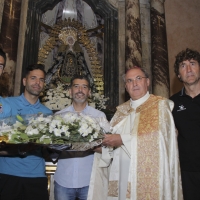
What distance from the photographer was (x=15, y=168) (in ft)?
7.98

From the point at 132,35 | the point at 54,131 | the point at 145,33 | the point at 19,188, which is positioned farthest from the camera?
the point at 145,33

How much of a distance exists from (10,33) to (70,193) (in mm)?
4042

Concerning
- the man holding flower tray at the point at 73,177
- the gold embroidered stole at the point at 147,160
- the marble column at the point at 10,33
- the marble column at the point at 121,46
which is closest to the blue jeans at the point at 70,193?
the man holding flower tray at the point at 73,177

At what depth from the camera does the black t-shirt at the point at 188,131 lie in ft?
8.09

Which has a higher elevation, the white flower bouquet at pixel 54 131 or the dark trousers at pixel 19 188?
the white flower bouquet at pixel 54 131

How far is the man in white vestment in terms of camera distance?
Result: 7.72ft

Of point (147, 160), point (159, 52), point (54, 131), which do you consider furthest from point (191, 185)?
point (159, 52)

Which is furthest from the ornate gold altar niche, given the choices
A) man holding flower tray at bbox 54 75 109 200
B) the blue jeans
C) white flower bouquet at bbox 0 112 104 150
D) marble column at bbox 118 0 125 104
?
white flower bouquet at bbox 0 112 104 150

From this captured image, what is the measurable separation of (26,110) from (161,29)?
14.2 feet

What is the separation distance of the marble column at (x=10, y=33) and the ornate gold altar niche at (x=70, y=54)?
38.8 inches

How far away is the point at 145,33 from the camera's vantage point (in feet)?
20.7

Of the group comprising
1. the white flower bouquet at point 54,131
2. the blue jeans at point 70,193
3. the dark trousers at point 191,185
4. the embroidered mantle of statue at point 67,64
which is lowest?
the blue jeans at point 70,193

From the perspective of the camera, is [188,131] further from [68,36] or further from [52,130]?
[68,36]

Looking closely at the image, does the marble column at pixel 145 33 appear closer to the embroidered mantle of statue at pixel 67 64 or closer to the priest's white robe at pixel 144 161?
the embroidered mantle of statue at pixel 67 64
